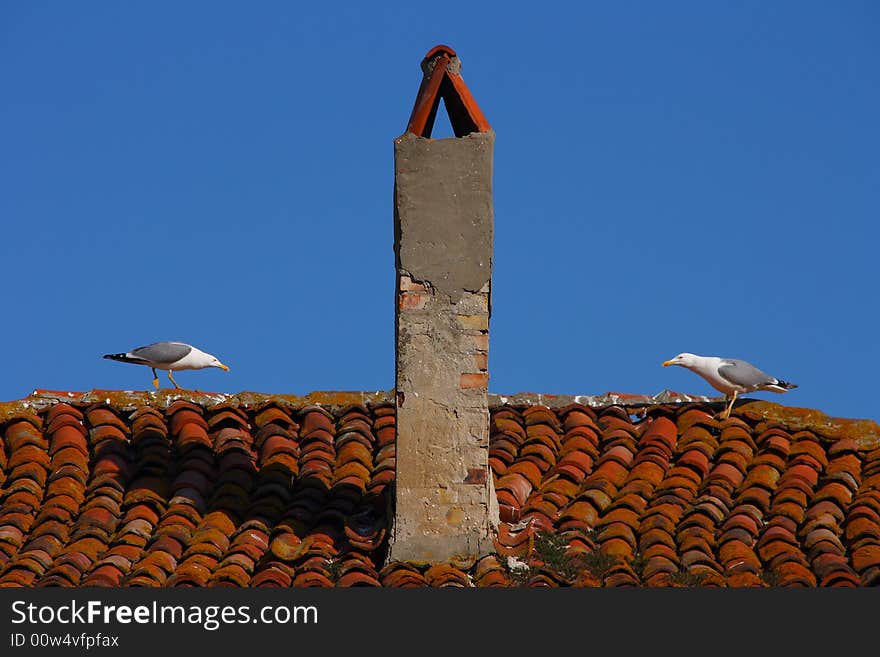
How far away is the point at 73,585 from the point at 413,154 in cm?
347

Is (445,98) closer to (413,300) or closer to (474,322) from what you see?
(413,300)

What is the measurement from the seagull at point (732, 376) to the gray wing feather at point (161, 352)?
3.76 m

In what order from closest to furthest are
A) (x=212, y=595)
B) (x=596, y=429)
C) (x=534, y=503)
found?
(x=212, y=595)
(x=534, y=503)
(x=596, y=429)

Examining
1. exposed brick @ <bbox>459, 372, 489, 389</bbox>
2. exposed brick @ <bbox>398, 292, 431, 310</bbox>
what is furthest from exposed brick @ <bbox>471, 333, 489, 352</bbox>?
exposed brick @ <bbox>398, 292, 431, 310</bbox>

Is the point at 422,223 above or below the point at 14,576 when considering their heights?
above

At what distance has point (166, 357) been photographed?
16578 millimetres

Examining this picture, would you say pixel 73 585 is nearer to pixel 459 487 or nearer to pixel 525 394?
pixel 459 487

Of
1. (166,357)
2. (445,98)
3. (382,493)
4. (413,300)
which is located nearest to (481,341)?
(413,300)

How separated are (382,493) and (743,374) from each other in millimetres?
2872

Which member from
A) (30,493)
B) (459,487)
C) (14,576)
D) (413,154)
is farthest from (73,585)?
(413,154)

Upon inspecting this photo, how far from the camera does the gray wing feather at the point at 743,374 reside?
16078 millimetres

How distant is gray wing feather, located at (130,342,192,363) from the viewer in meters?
16.6

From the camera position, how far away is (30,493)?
1516 cm

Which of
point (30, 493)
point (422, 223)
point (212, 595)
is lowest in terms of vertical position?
point (212, 595)
